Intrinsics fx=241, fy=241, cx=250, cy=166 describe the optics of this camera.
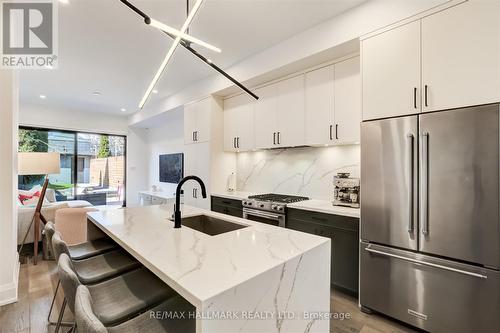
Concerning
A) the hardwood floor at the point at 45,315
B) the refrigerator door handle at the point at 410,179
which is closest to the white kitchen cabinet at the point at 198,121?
the hardwood floor at the point at 45,315

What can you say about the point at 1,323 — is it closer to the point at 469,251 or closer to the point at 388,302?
the point at 388,302

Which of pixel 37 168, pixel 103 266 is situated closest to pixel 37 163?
pixel 37 168

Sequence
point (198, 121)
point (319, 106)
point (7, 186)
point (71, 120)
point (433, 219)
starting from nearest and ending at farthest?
point (433, 219) → point (7, 186) → point (319, 106) → point (198, 121) → point (71, 120)

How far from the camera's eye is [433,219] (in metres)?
1.86

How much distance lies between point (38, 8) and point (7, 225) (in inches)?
83.9

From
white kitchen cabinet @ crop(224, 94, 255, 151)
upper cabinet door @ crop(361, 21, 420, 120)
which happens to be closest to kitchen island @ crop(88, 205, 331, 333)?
upper cabinet door @ crop(361, 21, 420, 120)

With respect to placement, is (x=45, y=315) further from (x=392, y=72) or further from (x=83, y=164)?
(x=83, y=164)

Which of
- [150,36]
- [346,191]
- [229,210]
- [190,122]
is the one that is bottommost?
[229,210]

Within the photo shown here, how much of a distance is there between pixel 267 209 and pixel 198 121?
2103 mm

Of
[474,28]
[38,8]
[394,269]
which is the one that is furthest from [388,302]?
[38,8]

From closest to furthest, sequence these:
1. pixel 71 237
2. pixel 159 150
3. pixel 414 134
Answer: pixel 414 134, pixel 71 237, pixel 159 150

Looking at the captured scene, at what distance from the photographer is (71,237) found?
3.44 m

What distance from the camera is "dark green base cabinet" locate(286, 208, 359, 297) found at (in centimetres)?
238

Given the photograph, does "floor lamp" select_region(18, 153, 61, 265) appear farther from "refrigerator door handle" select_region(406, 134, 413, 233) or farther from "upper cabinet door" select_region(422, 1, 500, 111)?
"upper cabinet door" select_region(422, 1, 500, 111)
